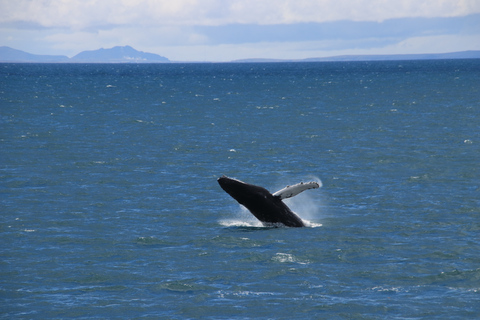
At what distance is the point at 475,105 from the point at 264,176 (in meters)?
52.7

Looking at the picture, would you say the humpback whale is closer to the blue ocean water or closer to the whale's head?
the whale's head

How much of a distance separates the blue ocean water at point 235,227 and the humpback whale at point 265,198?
503 millimetres

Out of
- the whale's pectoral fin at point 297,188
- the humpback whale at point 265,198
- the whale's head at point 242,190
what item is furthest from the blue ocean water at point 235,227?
the whale's pectoral fin at point 297,188

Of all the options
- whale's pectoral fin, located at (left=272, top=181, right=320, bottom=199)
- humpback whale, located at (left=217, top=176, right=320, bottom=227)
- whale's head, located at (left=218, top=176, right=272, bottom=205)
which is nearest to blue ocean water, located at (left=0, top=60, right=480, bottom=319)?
humpback whale, located at (left=217, top=176, right=320, bottom=227)

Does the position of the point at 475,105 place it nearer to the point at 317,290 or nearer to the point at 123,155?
the point at 123,155

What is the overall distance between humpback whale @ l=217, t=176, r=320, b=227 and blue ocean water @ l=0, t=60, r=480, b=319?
1.65 ft

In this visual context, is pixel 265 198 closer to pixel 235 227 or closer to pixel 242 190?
pixel 242 190

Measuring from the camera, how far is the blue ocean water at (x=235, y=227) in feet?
62.2

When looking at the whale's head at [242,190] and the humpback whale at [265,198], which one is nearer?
the humpback whale at [265,198]

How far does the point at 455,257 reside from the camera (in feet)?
73.7

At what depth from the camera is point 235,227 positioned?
27391 mm

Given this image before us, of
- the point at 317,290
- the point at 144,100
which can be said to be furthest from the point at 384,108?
A: the point at 317,290

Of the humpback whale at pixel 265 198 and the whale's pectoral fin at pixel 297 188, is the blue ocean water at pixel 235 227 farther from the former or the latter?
the whale's pectoral fin at pixel 297 188

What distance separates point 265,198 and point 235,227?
3.52m
